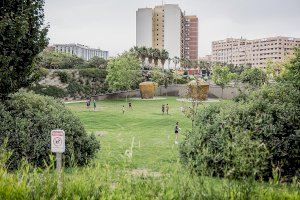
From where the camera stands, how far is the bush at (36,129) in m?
16.0

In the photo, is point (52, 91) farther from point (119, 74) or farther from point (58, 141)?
point (58, 141)

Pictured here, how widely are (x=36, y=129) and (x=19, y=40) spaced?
3.57m

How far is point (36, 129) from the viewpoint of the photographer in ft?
54.3

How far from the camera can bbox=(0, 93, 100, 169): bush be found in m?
16.0

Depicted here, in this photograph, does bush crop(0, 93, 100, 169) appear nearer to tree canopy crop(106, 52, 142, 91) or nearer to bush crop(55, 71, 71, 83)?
tree canopy crop(106, 52, 142, 91)

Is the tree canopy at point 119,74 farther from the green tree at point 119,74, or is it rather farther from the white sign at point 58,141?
the white sign at point 58,141

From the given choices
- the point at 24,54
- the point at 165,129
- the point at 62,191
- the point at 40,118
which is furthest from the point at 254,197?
the point at 165,129

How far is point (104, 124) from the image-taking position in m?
45.9

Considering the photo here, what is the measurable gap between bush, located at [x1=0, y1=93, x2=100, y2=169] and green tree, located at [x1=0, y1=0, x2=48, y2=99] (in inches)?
33.1

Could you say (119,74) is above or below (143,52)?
below

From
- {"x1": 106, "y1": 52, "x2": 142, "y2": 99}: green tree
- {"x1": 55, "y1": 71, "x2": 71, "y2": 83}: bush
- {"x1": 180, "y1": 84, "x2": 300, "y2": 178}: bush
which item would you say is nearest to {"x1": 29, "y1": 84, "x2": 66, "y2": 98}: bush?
{"x1": 55, "y1": 71, "x2": 71, "y2": 83}: bush

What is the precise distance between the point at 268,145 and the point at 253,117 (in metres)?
1.28

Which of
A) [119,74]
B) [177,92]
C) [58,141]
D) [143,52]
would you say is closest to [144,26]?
[143,52]

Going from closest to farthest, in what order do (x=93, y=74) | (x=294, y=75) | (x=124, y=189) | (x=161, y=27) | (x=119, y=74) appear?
(x=124, y=189), (x=294, y=75), (x=119, y=74), (x=93, y=74), (x=161, y=27)
